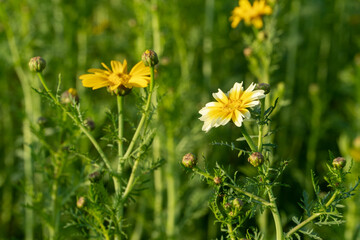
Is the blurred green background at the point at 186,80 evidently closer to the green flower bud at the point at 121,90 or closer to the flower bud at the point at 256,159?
the green flower bud at the point at 121,90

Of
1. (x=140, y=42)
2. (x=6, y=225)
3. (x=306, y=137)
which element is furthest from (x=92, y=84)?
(x=306, y=137)

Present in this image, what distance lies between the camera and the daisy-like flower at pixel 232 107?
115 cm

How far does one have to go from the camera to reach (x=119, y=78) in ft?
4.35

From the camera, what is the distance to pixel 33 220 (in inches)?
95.3

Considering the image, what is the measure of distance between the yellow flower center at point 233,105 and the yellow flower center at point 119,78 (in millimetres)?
331

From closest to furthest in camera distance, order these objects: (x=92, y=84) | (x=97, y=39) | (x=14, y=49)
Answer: (x=92, y=84), (x=14, y=49), (x=97, y=39)

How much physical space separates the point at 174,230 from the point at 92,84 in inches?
51.8

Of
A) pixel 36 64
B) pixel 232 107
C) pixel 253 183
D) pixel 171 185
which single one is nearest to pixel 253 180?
pixel 253 183

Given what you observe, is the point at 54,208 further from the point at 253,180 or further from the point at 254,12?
the point at 254,12

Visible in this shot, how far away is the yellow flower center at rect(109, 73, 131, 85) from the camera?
131cm

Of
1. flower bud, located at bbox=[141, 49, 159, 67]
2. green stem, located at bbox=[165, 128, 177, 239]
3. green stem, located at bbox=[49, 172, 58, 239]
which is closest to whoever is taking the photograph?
flower bud, located at bbox=[141, 49, 159, 67]

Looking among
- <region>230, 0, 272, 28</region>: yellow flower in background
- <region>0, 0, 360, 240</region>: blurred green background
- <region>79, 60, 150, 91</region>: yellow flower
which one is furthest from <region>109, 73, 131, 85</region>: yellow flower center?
<region>230, 0, 272, 28</region>: yellow flower in background

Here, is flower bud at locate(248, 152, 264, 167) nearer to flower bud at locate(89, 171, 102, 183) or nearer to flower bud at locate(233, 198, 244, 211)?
flower bud at locate(233, 198, 244, 211)

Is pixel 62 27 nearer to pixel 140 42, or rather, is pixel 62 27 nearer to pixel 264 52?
pixel 140 42
